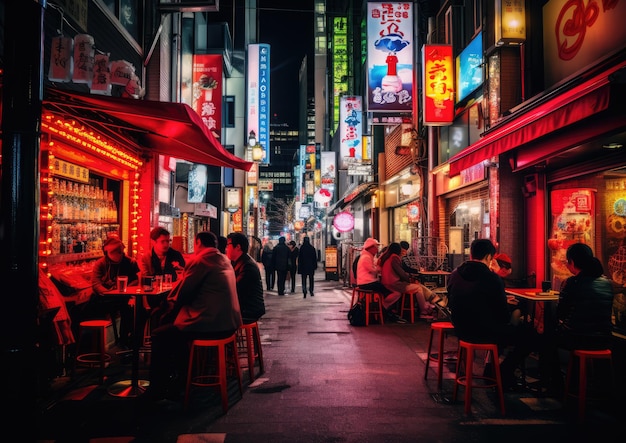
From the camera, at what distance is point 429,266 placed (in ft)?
44.1

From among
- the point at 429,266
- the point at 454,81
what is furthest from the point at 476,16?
the point at 429,266

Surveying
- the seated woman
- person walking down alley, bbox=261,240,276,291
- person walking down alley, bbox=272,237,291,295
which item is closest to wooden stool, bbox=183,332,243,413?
the seated woman

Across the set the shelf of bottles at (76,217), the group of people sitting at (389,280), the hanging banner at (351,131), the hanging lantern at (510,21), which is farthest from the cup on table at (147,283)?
the hanging banner at (351,131)

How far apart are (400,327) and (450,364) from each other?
3041mm

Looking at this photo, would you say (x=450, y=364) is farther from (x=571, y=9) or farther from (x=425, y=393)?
(x=571, y=9)

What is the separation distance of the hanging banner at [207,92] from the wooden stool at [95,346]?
11.4m

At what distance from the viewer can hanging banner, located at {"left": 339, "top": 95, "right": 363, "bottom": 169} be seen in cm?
2261

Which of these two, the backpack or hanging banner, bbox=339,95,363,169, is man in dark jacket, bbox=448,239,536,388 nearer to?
the backpack

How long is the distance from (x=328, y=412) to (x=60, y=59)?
6.14 m

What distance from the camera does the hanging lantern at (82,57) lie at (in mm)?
7234

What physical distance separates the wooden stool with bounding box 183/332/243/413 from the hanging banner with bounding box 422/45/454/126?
353 inches

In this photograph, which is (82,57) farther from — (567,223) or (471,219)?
(471,219)

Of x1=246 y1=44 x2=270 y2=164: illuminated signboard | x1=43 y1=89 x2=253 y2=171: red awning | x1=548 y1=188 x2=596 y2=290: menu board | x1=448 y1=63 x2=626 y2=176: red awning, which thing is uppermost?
x1=246 y1=44 x2=270 y2=164: illuminated signboard

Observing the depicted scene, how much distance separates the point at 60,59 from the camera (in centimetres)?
702
